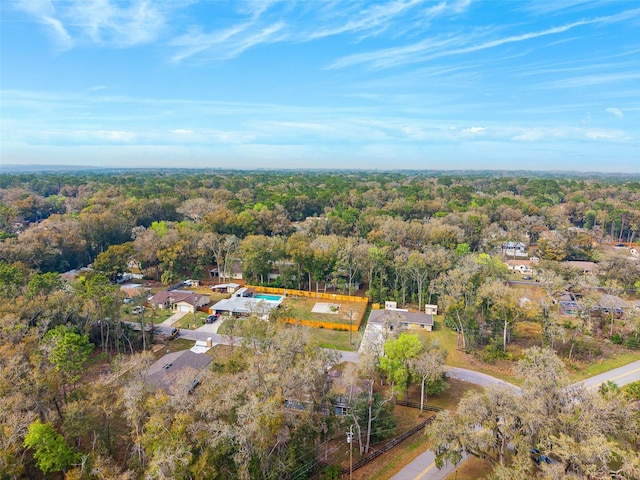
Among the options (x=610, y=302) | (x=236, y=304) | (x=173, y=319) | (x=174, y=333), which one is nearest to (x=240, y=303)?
(x=236, y=304)

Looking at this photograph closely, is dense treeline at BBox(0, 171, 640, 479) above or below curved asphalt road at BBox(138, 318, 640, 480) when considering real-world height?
above

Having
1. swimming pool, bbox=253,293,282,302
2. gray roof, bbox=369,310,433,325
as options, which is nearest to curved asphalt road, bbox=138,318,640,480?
gray roof, bbox=369,310,433,325

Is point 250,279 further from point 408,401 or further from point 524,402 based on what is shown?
point 524,402

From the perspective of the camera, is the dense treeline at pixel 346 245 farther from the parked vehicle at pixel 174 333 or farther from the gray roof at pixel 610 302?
the parked vehicle at pixel 174 333

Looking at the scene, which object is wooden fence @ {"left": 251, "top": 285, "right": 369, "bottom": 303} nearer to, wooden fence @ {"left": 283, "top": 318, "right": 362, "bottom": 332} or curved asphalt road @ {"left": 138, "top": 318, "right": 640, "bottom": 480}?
wooden fence @ {"left": 283, "top": 318, "right": 362, "bottom": 332}

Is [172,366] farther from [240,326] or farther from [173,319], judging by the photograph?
[173,319]

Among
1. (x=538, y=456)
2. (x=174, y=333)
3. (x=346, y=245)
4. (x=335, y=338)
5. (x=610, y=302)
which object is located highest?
(x=346, y=245)

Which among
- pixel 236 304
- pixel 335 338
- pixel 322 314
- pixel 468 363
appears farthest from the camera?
pixel 236 304

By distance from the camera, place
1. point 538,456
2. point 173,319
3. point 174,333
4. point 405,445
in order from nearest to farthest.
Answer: point 538,456 → point 405,445 → point 174,333 → point 173,319

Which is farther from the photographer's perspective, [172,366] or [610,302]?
[610,302]

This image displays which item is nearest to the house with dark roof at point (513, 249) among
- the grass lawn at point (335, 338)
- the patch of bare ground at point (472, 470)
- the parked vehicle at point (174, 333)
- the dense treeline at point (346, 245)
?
the dense treeline at point (346, 245)

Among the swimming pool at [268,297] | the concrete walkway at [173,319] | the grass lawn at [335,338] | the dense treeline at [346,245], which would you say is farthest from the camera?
the swimming pool at [268,297]

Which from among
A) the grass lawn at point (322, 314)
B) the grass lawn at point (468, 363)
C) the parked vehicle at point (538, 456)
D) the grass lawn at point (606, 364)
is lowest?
the grass lawn at point (468, 363)

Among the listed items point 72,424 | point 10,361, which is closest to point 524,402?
point 72,424
